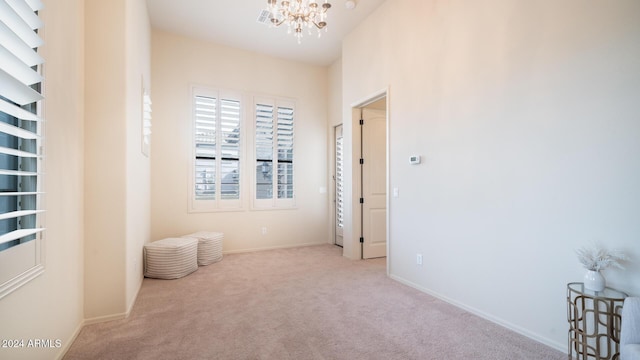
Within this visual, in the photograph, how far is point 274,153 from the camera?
575cm

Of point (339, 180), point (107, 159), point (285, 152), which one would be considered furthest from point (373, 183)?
point (107, 159)

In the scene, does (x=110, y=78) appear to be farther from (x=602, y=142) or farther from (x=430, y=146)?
(x=602, y=142)

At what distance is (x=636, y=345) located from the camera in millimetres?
1533

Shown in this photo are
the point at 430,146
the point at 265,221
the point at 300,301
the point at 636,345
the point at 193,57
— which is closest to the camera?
the point at 636,345

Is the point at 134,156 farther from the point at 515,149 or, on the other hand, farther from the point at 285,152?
the point at 515,149

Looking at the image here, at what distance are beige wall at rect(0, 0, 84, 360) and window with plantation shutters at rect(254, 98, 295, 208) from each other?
3224 millimetres

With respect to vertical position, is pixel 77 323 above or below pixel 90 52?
below

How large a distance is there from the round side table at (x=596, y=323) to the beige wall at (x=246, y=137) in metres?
4.47

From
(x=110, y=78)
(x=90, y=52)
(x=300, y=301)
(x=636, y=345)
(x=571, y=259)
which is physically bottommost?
(x=300, y=301)

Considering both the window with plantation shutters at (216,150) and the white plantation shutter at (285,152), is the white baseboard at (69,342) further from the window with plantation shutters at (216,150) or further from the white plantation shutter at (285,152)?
the white plantation shutter at (285,152)

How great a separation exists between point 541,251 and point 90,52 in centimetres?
408

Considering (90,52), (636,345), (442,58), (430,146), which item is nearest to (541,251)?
(636,345)

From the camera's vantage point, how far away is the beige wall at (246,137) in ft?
16.2

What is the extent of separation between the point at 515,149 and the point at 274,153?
13.4 ft
